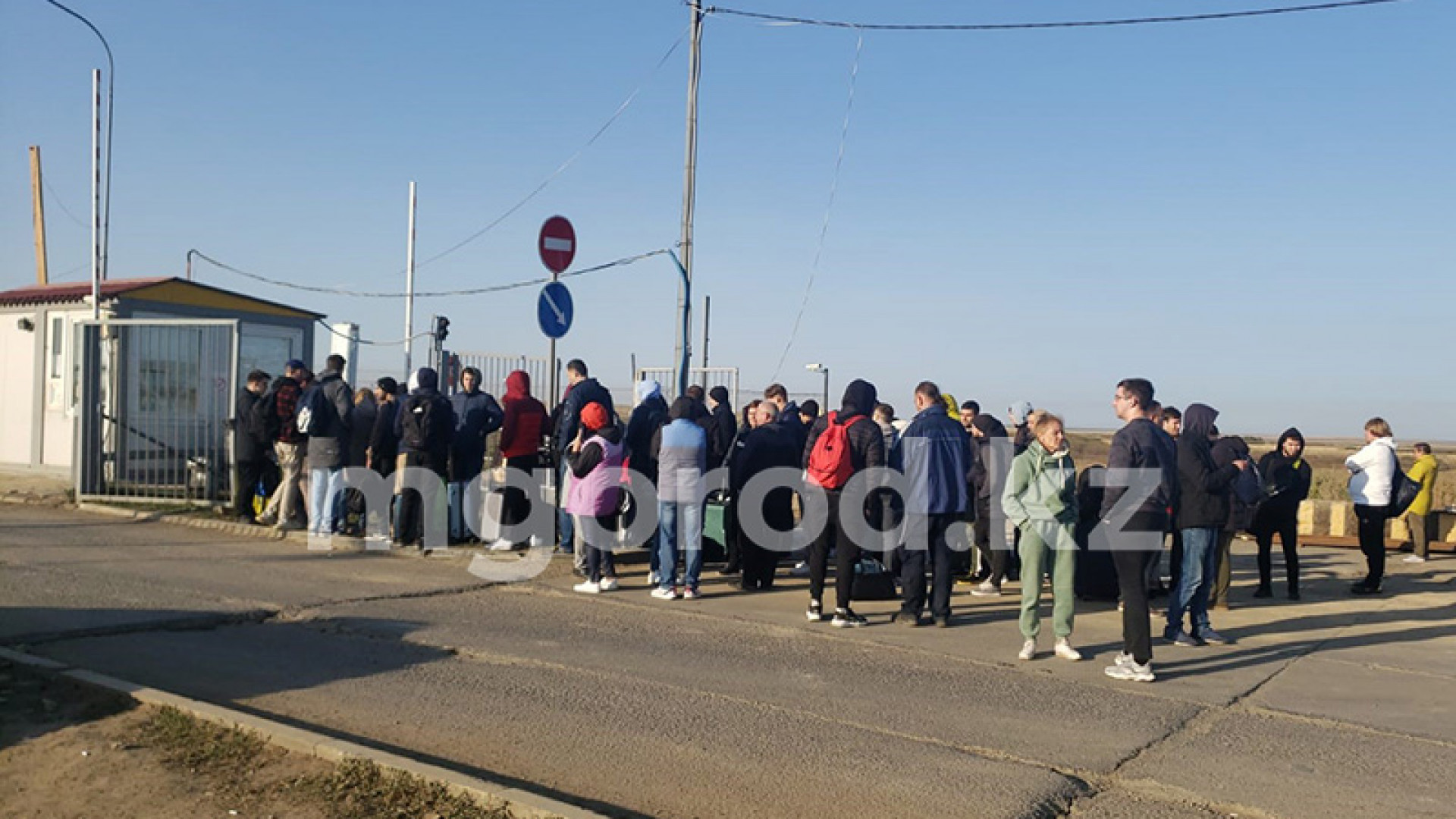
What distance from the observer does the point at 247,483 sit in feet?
45.7

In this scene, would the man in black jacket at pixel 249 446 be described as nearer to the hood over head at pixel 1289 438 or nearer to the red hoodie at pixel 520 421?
the red hoodie at pixel 520 421

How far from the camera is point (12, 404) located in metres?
18.5

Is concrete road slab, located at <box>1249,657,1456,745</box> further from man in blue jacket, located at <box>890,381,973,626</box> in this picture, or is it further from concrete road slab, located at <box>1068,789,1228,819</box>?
man in blue jacket, located at <box>890,381,973,626</box>

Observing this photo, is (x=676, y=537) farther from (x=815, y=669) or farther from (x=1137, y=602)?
(x=1137, y=602)

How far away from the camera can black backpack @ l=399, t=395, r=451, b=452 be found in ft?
39.8

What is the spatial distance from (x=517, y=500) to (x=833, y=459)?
4.45 metres

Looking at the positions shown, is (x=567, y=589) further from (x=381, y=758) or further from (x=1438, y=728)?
(x=1438, y=728)

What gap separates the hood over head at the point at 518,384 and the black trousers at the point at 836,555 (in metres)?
4.03

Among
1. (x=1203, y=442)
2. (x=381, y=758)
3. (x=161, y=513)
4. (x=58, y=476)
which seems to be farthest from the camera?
(x=58, y=476)

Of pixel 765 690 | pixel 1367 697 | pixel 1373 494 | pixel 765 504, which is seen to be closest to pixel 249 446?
pixel 765 504

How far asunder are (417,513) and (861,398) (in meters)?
5.55

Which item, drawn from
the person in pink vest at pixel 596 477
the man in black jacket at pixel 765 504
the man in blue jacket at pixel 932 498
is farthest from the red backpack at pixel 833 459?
the person in pink vest at pixel 596 477

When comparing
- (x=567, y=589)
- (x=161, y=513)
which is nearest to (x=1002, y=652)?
(x=567, y=589)

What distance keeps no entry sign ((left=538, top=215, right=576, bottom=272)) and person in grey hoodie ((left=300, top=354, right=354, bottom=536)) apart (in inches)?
105
